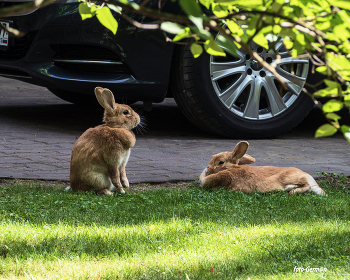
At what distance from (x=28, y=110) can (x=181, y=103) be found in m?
2.88

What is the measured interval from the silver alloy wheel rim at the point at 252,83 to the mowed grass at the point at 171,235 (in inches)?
79.2

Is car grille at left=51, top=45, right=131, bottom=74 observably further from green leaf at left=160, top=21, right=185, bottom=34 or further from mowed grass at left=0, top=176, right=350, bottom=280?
green leaf at left=160, top=21, right=185, bottom=34

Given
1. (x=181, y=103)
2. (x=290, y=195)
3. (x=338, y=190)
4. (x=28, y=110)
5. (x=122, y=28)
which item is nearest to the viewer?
(x=290, y=195)

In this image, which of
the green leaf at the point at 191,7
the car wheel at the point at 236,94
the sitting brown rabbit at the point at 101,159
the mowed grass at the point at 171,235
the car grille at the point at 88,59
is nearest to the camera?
the green leaf at the point at 191,7

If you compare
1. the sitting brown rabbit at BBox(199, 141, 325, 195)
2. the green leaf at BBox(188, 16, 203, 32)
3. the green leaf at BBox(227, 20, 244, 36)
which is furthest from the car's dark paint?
the green leaf at BBox(188, 16, 203, 32)

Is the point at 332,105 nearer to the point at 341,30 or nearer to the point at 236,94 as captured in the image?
the point at 341,30

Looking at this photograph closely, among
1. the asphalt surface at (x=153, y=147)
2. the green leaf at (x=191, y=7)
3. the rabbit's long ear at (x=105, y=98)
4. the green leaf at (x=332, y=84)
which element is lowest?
the asphalt surface at (x=153, y=147)

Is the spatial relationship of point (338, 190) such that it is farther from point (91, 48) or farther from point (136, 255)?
point (91, 48)

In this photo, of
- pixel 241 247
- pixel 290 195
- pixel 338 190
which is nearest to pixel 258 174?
pixel 290 195

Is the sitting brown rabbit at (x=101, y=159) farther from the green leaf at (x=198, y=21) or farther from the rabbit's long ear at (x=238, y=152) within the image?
the green leaf at (x=198, y=21)

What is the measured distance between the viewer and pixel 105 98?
12.2 feet

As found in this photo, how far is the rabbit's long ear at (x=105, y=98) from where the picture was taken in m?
Result: 3.69

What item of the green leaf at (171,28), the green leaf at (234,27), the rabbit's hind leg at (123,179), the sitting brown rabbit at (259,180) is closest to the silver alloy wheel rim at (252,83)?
the sitting brown rabbit at (259,180)

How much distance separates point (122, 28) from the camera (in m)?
5.08
